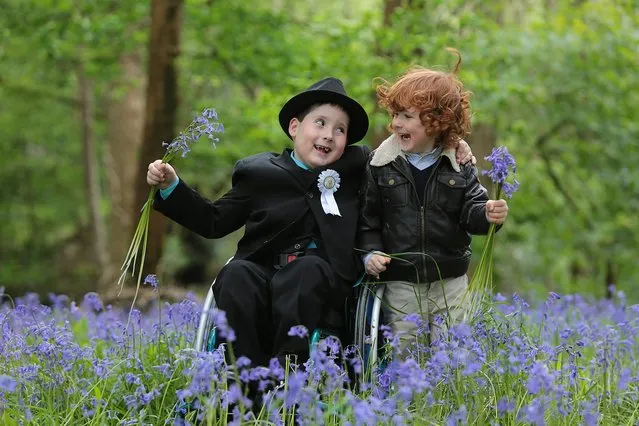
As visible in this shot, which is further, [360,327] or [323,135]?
[323,135]

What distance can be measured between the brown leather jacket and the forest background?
9.37ft

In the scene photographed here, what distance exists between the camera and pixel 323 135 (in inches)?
152

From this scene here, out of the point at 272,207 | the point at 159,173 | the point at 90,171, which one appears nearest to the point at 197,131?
the point at 159,173

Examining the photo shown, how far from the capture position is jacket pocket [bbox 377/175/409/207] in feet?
12.3

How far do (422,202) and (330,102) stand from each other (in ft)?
2.13

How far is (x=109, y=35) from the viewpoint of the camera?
903cm

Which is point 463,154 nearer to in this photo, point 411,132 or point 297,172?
point 411,132

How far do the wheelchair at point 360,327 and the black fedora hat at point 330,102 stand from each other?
758mm

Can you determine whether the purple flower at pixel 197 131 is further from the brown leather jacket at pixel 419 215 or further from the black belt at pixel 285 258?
the brown leather jacket at pixel 419 215

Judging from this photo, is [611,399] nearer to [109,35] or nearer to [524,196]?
[109,35]

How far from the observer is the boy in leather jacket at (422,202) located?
12.2 ft

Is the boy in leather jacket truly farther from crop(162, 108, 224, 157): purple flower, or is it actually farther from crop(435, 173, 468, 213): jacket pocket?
crop(162, 108, 224, 157): purple flower

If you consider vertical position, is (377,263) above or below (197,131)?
below

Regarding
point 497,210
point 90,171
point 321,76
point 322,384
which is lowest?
point 90,171
